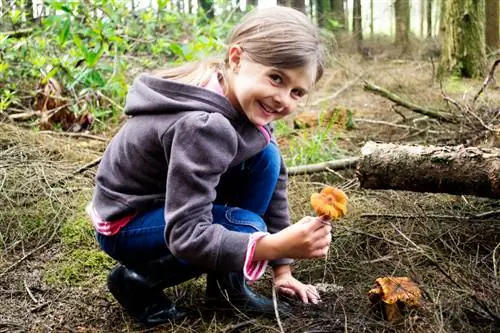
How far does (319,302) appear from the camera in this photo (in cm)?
185

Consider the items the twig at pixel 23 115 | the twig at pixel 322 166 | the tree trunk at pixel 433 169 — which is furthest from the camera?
the twig at pixel 23 115

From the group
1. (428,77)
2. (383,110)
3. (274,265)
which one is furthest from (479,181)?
(428,77)

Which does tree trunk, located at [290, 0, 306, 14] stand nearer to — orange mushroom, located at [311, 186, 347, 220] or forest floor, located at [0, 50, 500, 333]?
forest floor, located at [0, 50, 500, 333]

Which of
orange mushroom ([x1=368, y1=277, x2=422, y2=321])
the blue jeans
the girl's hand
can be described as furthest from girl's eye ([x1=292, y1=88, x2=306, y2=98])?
orange mushroom ([x1=368, y1=277, x2=422, y2=321])

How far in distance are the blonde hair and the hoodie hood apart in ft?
0.23

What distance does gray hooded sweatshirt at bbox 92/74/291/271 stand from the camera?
→ 153 centimetres

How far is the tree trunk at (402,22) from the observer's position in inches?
485

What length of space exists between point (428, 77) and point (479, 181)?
556 centimetres

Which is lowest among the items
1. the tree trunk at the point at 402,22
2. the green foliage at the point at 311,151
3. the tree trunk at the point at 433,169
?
the tree trunk at the point at 402,22

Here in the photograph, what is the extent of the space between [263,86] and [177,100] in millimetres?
249

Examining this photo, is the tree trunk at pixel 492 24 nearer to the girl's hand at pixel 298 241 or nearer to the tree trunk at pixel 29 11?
the tree trunk at pixel 29 11

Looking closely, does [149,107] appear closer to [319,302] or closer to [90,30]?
[319,302]

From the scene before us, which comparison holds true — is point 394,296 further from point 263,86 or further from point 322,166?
point 322,166

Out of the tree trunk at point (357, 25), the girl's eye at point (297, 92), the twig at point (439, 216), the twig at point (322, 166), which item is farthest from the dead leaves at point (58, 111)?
the tree trunk at point (357, 25)
